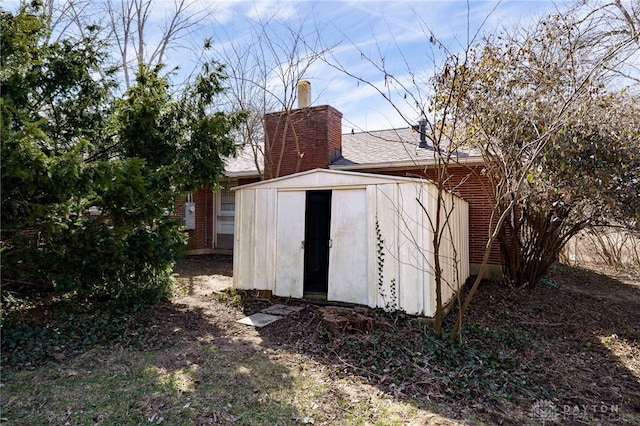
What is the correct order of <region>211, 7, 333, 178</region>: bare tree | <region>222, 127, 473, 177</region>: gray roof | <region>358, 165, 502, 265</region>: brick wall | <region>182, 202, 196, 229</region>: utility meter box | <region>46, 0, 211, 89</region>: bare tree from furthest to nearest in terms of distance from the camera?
1. <region>46, 0, 211, 89</region>: bare tree
2. <region>182, 202, 196, 229</region>: utility meter box
3. <region>211, 7, 333, 178</region>: bare tree
4. <region>222, 127, 473, 177</region>: gray roof
5. <region>358, 165, 502, 265</region>: brick wall

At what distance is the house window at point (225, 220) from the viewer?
12.8 m

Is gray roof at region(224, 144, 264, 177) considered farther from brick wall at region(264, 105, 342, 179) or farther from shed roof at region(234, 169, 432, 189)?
shed roof at region(234, 169, 432, 189)

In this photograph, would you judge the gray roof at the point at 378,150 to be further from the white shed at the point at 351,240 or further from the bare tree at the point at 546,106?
the bare tree at the point at 546,106

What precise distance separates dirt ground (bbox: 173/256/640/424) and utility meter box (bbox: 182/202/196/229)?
5.05m

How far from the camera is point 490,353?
464 cm

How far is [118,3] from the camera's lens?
13.2 meters

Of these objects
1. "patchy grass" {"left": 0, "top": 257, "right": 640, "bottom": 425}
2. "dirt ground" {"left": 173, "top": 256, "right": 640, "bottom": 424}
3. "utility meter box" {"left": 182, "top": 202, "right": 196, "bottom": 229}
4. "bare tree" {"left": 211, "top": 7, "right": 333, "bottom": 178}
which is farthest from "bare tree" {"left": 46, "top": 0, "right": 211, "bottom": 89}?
"patchy grass" {"left": 0, "top": 257, "right": 640, "bottom": 425}

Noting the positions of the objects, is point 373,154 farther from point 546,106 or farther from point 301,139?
point 546,106

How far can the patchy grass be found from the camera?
327 centimetres

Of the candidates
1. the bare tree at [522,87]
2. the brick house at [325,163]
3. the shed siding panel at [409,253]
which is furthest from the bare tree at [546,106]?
the brick house at [325,163]

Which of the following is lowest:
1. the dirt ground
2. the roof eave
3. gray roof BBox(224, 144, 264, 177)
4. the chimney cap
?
the dirt ground

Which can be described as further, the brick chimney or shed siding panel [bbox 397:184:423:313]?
the brick chimney

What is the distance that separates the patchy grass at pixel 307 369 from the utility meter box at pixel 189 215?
6186mm

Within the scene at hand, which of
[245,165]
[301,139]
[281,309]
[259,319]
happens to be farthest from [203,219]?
[259,319]
